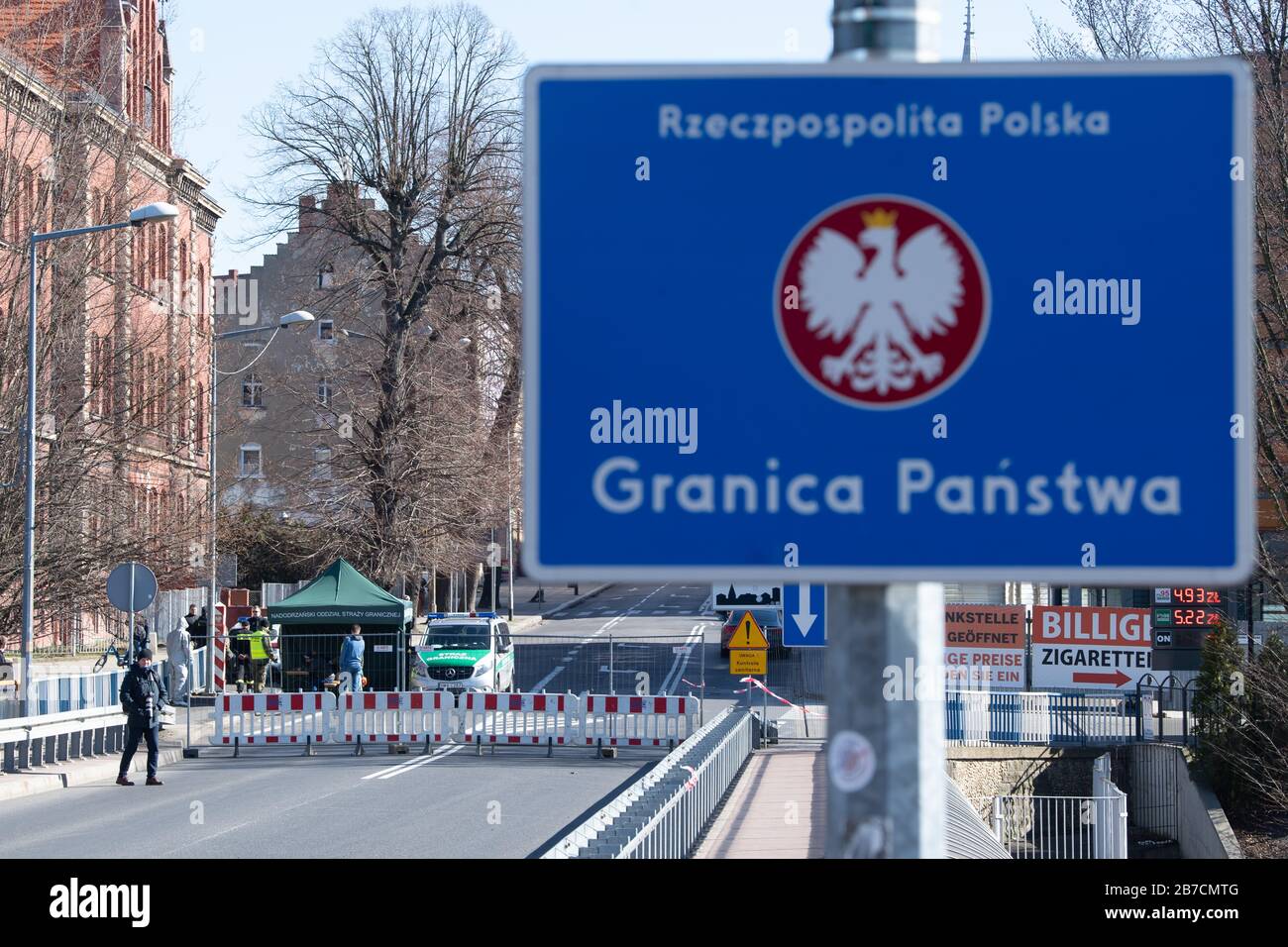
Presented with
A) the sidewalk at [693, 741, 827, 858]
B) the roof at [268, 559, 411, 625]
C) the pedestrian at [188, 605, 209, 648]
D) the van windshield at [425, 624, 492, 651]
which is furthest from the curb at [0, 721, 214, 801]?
the pedestrian at [188, 605, 209, 648]

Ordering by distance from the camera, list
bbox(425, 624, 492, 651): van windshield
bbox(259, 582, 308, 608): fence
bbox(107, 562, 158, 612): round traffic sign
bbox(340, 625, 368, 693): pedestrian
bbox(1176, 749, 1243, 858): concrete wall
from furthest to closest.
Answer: bbox(259, 582, 308, 608): fence, bbox(425, 624, 492, 651): van windshield, bbox(340, 625, 368, 693): pedestrian, bbox(107, 562, 158, 612): round traffic sign, bbox(1176, 749, 1243, 858): concrete wall

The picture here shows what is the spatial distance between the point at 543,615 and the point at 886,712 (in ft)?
214

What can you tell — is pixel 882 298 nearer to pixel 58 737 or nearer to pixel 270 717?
pixel 58 737

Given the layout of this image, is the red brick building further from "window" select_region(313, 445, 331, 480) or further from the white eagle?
the white eagle

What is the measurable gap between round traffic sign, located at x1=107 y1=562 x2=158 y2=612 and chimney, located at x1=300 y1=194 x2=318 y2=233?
22.3m

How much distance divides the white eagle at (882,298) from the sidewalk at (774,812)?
650 centimetres

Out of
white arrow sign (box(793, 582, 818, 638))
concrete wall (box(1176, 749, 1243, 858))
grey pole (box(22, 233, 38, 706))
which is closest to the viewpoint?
white arrow sign (box(793, 582, 818, 638))

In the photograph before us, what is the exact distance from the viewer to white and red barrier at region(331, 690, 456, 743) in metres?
26.3

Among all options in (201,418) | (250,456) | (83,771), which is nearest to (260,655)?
(201,418)

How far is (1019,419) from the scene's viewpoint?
2512mm

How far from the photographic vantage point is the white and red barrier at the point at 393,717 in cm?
2631

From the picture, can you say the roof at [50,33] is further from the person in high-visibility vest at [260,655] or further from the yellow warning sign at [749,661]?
the yellow warning sign at [749,661]

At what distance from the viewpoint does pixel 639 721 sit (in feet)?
85.7
